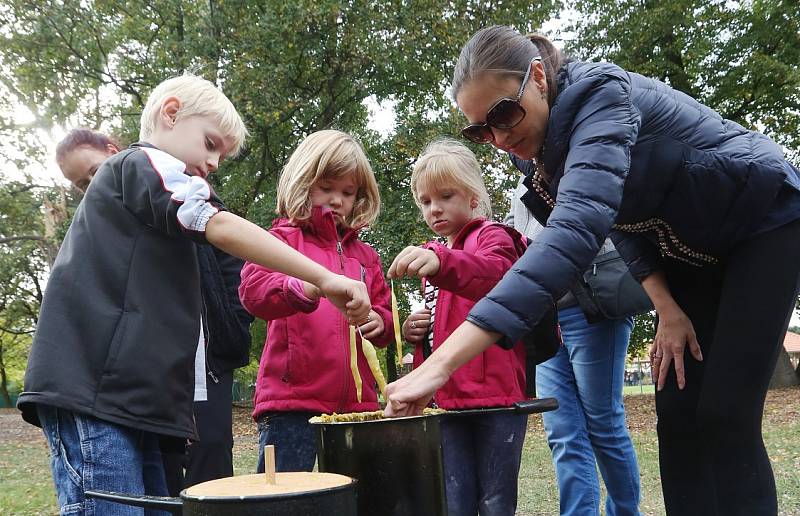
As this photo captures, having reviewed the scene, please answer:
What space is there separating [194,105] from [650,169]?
139 cm

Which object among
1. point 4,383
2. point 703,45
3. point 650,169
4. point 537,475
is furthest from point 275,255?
point 4,383

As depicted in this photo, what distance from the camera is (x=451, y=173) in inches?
113

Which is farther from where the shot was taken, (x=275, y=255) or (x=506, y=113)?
(x=506, y=113)

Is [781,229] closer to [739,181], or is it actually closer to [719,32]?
[739,181]

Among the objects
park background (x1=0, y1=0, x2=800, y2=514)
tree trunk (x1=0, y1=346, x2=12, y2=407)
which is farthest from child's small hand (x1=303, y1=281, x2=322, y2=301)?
tree trunk (x1=0, y1=346, x2=12, y2=407)

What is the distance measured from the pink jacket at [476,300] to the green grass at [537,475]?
225 cm

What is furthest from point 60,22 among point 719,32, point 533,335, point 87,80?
point 533,335

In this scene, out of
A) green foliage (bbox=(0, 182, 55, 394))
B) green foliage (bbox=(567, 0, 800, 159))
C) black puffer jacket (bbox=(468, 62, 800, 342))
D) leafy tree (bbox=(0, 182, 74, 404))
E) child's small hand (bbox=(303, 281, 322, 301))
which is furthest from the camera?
green foliage (bbox=(0, 182, 55, 394))

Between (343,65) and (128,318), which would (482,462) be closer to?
(128,318)

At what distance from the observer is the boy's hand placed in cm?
173

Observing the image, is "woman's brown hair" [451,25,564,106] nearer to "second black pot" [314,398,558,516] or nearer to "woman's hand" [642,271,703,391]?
"woman's hand" [642,271,703,391]

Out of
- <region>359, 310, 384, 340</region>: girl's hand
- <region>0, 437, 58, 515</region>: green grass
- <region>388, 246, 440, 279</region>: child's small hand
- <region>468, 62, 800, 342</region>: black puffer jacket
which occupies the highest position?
<region>468, 62, 800, 342</region>: black puffer jacket

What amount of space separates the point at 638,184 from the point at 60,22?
15.5m

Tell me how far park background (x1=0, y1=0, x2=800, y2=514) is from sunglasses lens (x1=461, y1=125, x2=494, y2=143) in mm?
9891
